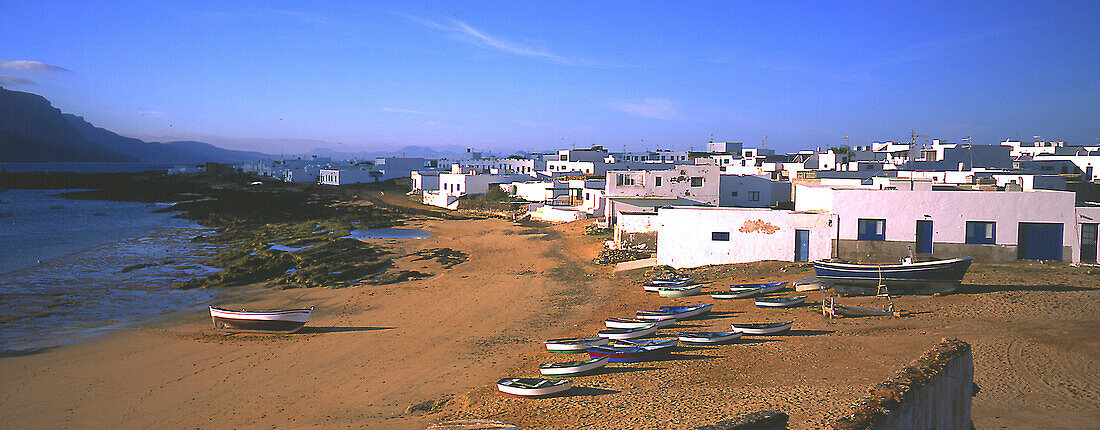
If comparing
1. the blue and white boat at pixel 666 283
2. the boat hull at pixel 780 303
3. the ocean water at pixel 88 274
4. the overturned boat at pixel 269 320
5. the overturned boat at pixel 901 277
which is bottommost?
the ocean water at pixel 88 274

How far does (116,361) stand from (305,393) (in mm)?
8009

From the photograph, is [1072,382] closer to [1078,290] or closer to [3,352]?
[1078,290]

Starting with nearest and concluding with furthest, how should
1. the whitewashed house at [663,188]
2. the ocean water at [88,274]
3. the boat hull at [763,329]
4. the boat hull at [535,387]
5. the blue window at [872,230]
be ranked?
1. the boat hull at [535,387]
2. the boat hull at [763,329]
3. the ocean water at [88,274]
4. the blue window at [872,230]
5. the whitewashed house at [663,188]

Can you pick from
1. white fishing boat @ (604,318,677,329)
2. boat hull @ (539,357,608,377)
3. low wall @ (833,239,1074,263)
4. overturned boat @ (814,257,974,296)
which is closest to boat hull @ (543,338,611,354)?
white fishing boat @ (604,318,677,329)

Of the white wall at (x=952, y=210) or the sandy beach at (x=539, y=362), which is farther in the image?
the white wall at (x=952, y=210)

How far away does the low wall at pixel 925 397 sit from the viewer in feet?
16.0

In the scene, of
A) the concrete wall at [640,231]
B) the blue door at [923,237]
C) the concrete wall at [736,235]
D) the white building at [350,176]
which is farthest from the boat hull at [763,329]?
the white building at [350,176]

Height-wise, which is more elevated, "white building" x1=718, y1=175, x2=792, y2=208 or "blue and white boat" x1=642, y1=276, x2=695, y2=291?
"white building" x1=718, y1=175, x2=792, y2=208

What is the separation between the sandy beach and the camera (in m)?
12.0

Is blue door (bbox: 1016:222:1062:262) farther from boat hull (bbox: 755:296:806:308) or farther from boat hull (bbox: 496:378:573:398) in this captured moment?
boat hull (bbox: 496:378:573:398)

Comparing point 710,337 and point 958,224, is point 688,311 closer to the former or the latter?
point 710,337

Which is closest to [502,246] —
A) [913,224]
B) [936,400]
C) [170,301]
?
[170,301]

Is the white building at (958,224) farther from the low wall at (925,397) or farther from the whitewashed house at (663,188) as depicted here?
the low wall at (925,397)

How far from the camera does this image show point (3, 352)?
2042 cm
